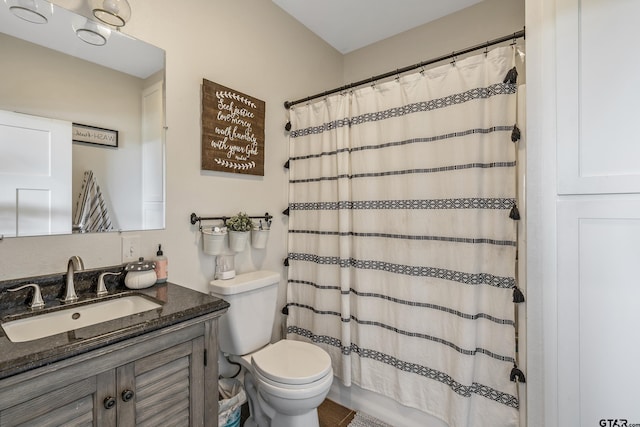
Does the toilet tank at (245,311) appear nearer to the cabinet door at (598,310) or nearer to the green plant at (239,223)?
the green plant at (239,223)

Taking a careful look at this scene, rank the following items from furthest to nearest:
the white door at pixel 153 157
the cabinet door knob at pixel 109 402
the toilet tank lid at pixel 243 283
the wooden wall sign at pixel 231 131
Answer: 1. the wooden wall sign at pixel 231 131
2. the toilet tank lid at pixel 243 283
3. the white door at pixel 153 157
4. the cabinet door knob at pixel 109 402

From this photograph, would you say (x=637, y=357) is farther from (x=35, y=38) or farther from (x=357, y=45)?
(x=357, y=45)

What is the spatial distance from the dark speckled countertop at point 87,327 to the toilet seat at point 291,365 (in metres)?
0.50

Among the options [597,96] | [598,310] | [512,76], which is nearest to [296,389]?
[598,310]

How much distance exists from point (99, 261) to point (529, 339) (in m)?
1.81

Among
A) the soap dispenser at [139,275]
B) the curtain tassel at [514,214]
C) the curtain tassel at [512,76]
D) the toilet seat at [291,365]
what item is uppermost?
the curtain tassel at [512,76]

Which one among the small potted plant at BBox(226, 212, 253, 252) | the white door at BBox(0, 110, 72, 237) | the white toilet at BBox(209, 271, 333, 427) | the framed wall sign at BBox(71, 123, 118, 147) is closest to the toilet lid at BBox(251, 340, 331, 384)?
the white toilet at BBox(209, 271, 333, 427)

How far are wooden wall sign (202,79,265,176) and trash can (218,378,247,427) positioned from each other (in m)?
1.26

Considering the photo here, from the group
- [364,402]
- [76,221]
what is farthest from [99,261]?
[364,402]

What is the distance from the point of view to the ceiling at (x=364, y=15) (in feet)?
6.72

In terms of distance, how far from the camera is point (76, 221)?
48.3 inches

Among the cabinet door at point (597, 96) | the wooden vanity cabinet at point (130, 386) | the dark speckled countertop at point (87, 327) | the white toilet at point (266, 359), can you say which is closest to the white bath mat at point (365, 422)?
the white toilet at point (266, 359)

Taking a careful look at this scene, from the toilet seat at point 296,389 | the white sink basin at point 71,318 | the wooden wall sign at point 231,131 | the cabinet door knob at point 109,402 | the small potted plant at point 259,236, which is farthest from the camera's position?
the small potted plant at point 259,236

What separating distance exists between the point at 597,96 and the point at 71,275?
2011 mm
